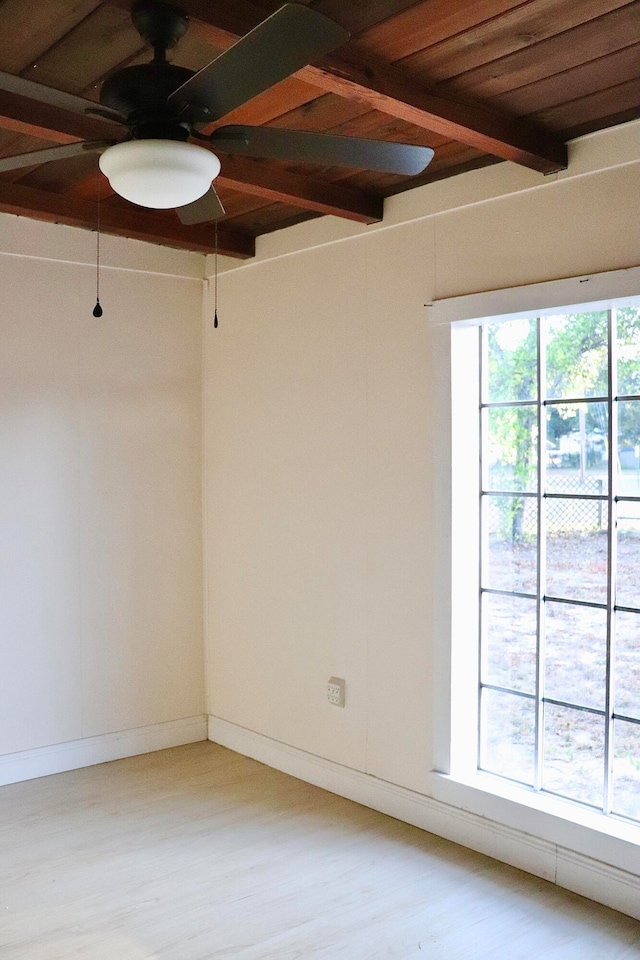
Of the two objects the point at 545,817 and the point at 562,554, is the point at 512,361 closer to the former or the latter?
the point at 562,554

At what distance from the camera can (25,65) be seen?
2350mm

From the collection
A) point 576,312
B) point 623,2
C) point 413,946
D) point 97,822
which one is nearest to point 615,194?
point 576,312

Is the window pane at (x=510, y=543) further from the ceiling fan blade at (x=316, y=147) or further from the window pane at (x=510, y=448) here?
the ceiling fan blade at (x=316, y=147)

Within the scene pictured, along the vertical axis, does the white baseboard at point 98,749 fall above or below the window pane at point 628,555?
below

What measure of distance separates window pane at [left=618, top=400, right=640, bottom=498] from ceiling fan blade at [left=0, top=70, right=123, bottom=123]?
73.2 inches

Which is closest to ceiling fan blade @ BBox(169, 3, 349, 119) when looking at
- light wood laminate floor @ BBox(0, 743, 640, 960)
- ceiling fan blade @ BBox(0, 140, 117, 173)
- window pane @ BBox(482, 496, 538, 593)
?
ceiling fan blade @ BBox(0, 140, 117, 173)

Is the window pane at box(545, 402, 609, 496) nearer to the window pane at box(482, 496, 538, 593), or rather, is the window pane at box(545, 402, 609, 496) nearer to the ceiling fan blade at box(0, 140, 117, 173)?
the window pane at box(482, 496, 538, 593)

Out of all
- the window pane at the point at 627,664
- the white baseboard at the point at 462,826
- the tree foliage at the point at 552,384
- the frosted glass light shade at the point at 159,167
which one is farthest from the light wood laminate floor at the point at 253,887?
the frosted glass light shade at the point at 159,167

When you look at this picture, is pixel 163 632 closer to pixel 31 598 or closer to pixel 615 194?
pixel 31 598

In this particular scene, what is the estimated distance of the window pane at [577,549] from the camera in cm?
292

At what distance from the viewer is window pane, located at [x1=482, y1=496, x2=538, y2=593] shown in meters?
3.15

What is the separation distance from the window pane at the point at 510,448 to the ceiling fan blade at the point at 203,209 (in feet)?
4.60

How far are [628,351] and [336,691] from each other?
1.84 metres

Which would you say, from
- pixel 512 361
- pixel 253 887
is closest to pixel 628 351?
pixel 512 361
